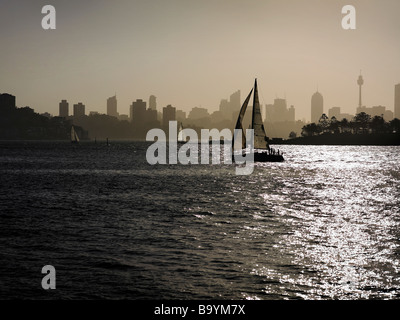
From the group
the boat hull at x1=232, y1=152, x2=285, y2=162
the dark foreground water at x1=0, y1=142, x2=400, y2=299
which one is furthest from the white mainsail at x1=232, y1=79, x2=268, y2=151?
the dark foreground water at x1=0, y1=142, x2=400, y2=299

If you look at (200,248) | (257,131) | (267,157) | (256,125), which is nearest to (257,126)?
(256,125)

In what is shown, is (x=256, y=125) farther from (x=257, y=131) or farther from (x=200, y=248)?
(x=200, y=248)

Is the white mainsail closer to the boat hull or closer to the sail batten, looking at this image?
the sail batten

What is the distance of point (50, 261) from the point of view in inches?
851

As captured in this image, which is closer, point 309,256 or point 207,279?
point 207,279

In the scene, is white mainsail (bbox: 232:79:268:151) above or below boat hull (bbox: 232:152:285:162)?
above

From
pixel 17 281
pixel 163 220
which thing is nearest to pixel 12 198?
pixel 163 220

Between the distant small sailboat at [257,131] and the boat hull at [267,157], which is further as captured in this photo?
the boat hull at [267,157]

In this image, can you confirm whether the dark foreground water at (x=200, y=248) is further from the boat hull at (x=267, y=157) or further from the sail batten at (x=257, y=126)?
the boat hull at (x=267, y=157)

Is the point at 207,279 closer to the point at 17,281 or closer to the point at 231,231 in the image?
the point at 17,281

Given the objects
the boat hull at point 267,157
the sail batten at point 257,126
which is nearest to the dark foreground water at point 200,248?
the sail batten at point 257,126
